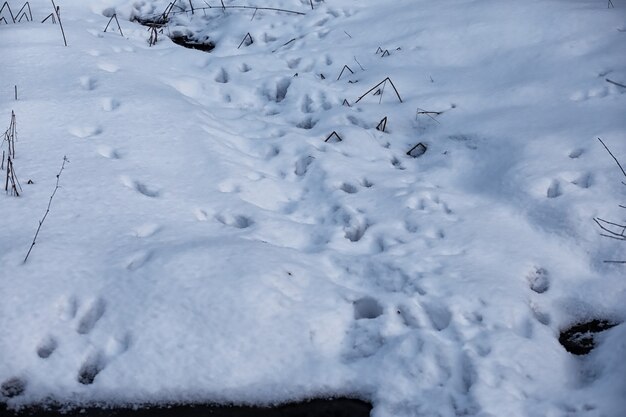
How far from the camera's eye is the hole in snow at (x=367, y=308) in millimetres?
2719

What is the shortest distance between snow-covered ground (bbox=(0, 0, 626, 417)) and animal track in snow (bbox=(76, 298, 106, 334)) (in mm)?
10

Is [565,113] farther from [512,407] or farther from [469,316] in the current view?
[512,407]

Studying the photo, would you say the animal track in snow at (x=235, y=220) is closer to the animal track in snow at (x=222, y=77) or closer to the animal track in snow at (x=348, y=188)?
the animal track in snow at (x=348, y=188)

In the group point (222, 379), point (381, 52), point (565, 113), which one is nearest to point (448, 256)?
point (222, 379)

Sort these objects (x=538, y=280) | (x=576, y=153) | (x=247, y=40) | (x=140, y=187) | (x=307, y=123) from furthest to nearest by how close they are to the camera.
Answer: (x=247, y=40) < (x=307, y=123) < (x=576, y=153) < (x=140, y=187) < (x=538, y=280)

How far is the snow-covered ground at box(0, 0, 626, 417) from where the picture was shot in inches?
92.4

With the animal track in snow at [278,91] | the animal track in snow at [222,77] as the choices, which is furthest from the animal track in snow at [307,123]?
the animal track in snow at [222,77]

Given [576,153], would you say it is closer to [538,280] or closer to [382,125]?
[538,280]

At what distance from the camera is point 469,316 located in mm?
2625

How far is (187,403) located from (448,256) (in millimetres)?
1458

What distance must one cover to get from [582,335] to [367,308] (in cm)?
94

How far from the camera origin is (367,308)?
2.75 m

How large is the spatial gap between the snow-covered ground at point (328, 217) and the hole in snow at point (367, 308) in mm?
11

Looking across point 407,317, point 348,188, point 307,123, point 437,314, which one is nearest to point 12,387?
point 407,317
